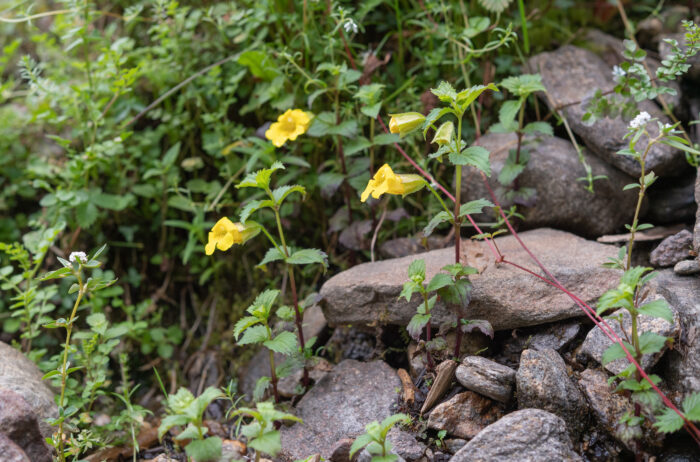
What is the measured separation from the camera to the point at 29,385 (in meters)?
2.25

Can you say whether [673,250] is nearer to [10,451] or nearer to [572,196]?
[572,196]

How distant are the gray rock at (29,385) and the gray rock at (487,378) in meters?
1.45

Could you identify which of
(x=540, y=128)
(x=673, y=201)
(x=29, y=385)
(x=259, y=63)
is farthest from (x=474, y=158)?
(x=29, y=385)

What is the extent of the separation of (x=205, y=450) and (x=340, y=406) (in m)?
0.70

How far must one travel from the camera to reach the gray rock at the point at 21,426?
6.17ft

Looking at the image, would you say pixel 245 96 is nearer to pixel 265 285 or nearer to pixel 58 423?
pixel 265 285

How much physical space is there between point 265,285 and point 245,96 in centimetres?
105

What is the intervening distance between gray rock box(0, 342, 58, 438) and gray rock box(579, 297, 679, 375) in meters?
1.89

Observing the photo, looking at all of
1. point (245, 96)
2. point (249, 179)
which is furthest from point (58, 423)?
point (245, 96)

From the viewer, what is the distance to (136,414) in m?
2.34

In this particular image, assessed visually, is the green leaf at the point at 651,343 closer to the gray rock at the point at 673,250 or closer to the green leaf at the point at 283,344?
the gray rock at the point at 673,250

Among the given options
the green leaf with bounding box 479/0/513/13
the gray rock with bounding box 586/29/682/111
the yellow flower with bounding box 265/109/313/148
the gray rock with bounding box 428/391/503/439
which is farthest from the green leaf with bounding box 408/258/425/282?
the gray rock with bounding box 586/29/682/111

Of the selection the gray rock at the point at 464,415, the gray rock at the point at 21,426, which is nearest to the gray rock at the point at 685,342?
the gray rock at the point at 464,415

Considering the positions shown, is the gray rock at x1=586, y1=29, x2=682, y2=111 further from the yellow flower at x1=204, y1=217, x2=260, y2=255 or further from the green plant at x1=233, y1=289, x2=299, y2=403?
the green plant at x1=233, y1=289, x2=299, y2=403
